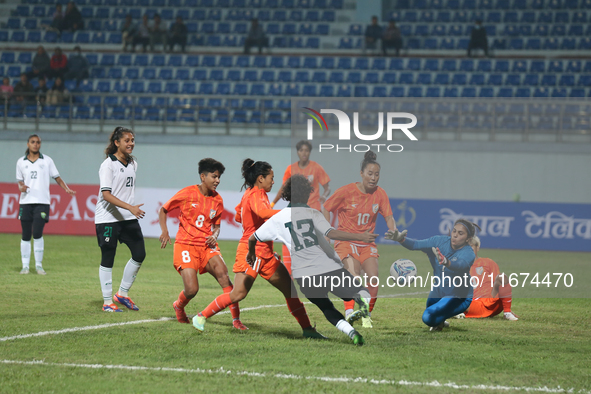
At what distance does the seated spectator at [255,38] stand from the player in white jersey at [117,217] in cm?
1751

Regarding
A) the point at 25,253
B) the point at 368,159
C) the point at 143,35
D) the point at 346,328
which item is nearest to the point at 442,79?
the point at 143,35

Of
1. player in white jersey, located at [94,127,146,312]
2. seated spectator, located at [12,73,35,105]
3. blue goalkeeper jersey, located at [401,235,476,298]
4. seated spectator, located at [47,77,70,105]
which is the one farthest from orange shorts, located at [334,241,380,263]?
seated spectator, located at [12,73,35,105]

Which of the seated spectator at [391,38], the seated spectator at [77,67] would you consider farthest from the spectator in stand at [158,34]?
the seated spectator at [391,38]

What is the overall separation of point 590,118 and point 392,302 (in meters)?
11.0

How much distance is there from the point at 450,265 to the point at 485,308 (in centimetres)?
133

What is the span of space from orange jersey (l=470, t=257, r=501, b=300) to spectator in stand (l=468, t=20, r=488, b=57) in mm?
17132

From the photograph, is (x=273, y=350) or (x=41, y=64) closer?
(x=273, y=350)

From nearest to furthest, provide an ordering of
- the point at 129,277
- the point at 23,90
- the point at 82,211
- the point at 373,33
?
the point at 129,277 < the point at 82,211 < the point at 23,90 < the point at 373,33

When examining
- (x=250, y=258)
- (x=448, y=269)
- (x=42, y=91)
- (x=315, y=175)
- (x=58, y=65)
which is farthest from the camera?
(x=58, y=65)

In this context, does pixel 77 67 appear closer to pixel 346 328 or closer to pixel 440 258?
pixel 440 258

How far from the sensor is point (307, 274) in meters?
6.16

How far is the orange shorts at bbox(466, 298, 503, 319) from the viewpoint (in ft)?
26.1

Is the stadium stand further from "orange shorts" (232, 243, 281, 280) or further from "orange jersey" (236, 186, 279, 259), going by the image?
"orange shorts" (232, 243, 281, 280)

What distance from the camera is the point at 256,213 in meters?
6.45
